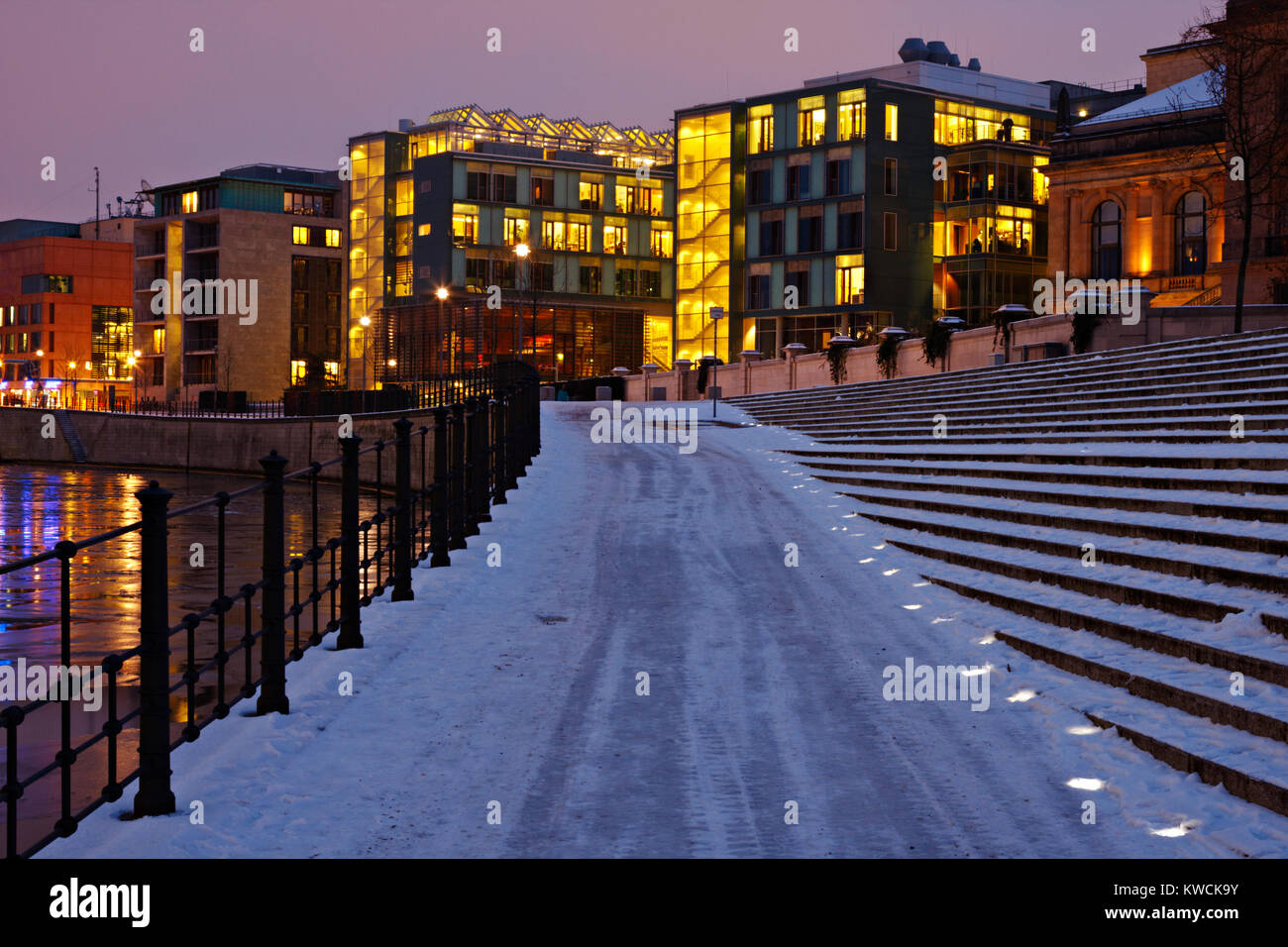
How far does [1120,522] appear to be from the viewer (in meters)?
12.7

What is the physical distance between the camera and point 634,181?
3939 inches

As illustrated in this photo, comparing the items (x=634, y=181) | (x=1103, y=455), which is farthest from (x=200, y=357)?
(x=1103, y=455)

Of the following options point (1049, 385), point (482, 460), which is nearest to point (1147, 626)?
point (482, 460)

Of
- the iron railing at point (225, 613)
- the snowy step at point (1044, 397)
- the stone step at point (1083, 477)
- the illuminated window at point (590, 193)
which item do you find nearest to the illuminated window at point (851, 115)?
the illuminated window at point (590, 193)

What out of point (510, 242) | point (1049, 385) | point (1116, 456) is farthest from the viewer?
point (510, 242)

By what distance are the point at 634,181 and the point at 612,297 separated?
32.2ft

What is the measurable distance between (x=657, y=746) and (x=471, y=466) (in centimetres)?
950

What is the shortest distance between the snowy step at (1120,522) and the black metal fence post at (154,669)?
8.10 meters

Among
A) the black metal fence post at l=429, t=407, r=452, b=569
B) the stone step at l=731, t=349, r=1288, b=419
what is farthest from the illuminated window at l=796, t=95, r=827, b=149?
the black metal fence post at l=429, t=407, r=452, b=569

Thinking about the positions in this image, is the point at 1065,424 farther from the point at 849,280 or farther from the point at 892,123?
the point at 892,123

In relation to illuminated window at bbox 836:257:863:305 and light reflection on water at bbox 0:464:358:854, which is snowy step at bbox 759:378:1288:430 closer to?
light reflection on water at bbox 0:464:358:854

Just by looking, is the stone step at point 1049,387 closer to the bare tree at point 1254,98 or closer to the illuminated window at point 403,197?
the bare tree at point 1254,98
